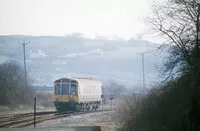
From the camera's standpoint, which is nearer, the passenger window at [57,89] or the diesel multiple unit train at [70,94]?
the diesel multiple unit train at [70,94]

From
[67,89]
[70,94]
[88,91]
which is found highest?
[67,89]

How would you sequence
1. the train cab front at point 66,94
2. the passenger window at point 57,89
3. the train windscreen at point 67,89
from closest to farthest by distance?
1. the train cab front at point 66,94
2. the train windscreen at point 67,89
3. the passenger window at point 57,89

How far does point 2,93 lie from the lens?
45.9 meters

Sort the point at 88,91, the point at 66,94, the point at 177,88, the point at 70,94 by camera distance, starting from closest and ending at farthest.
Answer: the point at 177,88, the point at 70,94, the point at 66,94, the point at 88,91

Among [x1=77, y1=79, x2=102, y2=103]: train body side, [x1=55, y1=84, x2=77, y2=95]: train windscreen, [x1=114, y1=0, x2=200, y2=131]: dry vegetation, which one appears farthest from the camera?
[x1=77, y1=79, x2=102, y2=103]: train body side

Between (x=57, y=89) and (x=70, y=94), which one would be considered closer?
(x=70, y=94)

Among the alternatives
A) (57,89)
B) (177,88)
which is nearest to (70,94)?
(57,89)

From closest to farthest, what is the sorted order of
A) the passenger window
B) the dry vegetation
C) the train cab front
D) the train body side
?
the dry vegetation
the train cab front
the train body side
the passenger window

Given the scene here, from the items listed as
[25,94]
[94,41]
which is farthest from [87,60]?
[25,94]

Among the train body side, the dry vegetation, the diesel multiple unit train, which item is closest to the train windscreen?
the diesel multiple unit train

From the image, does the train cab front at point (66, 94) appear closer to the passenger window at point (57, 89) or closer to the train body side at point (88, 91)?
the passenger window at point (57, 89)

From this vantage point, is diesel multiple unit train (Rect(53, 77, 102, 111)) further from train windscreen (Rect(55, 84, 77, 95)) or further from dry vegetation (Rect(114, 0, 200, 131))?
dry vegetation (Rect(114, 0, 200, 131))

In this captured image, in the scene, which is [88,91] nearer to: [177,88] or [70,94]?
[70,94]

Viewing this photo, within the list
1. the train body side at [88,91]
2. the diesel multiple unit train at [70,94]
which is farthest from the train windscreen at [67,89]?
the train body side at [88,91]
